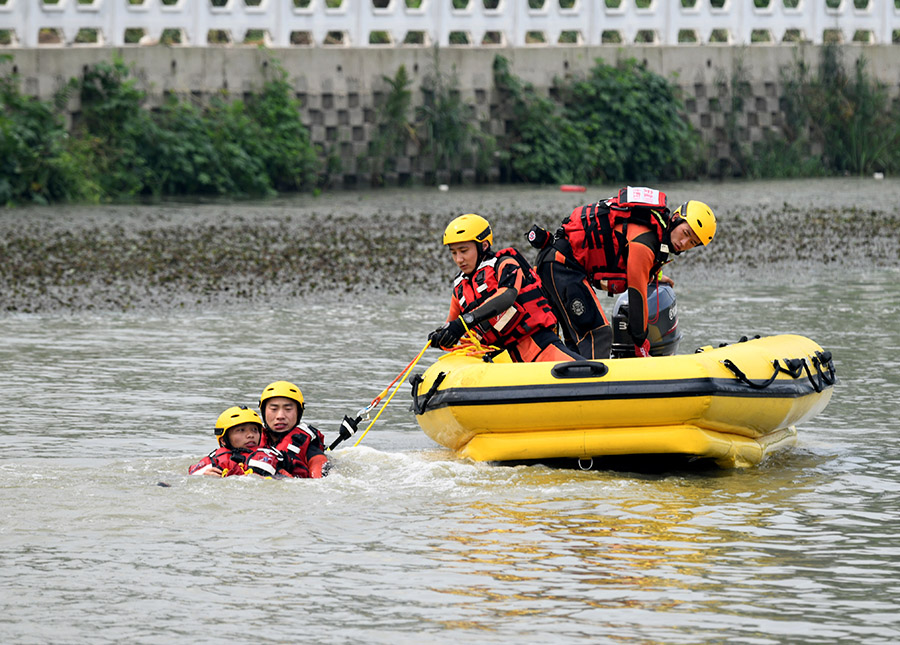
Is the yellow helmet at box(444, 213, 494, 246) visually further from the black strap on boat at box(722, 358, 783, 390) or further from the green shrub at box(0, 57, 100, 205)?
the green shrub at box(0, 57, 100, 205)

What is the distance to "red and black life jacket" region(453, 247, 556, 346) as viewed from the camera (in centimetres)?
861

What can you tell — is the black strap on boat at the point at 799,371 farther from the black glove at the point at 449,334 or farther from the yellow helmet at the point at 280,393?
the yellow helmet at the point at 280,393

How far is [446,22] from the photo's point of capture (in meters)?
26.7

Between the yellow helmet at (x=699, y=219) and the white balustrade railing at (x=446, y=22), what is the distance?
53.9ft

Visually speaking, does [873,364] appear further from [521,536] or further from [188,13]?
[188,13]

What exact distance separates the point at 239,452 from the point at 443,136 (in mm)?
19220

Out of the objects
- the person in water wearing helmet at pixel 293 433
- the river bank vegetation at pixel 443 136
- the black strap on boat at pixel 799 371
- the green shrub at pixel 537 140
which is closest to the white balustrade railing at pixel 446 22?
the river bank vegetation at pixel 443 136

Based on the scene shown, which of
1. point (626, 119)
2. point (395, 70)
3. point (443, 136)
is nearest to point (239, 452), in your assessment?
point (395, 70)

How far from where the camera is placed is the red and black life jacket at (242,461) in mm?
7840

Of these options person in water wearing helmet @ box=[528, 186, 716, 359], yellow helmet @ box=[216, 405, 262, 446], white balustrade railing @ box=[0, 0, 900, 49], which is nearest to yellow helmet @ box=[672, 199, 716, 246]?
person in water wearing helmet @ box=[528, 186, 716, 359]

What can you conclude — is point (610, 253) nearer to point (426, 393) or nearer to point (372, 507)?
point (426, 393)

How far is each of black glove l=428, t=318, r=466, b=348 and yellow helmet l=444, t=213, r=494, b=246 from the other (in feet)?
1.39

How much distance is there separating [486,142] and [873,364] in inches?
648

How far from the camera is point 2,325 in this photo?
506 inches
